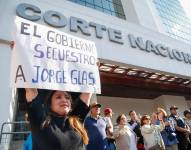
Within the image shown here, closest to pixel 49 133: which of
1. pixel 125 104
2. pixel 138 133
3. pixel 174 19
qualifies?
pixel 138 133

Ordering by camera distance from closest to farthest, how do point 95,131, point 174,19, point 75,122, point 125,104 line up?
1. point 75,122
2. point 95,131
3. point 125,104
4. point 174,19

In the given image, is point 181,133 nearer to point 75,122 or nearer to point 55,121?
point 75,122

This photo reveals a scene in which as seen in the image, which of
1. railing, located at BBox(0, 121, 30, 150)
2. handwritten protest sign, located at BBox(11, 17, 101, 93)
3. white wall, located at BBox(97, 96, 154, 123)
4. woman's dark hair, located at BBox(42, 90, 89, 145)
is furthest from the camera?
white wall, located at BBox(97, 96, 154, 123)

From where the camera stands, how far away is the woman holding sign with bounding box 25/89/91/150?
1.92m

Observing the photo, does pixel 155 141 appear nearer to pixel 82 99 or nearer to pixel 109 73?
pixel 82 99

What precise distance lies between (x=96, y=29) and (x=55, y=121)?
7.12 meters

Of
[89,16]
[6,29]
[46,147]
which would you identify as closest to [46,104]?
[46,147]

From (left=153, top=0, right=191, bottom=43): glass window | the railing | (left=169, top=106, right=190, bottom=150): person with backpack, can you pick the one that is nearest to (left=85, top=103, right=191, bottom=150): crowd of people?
(left=169, top=106, right=190, bottom=150): person with backpack

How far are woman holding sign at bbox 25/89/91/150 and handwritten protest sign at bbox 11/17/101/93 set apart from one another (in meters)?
0.24

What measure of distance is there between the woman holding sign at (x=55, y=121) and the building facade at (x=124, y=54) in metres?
3.70

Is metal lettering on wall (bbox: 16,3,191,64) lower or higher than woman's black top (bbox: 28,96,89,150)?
higher

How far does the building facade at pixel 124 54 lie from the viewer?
273 inches

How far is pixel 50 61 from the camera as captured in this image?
103 inches

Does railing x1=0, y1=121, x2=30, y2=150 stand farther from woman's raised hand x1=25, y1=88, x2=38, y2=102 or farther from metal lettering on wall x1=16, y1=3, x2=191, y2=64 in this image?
metal lettering on wall x1=16, y1=3, x2=191, y2=64
